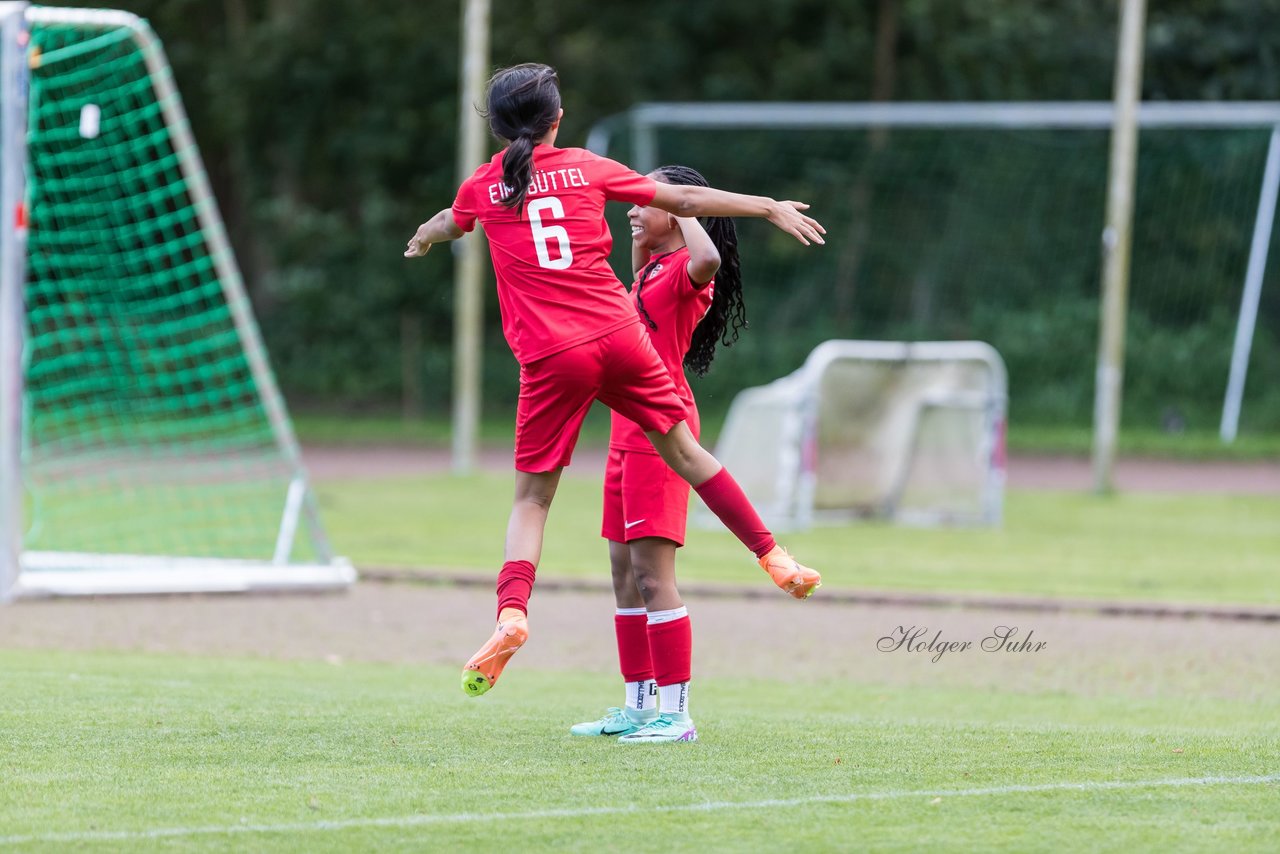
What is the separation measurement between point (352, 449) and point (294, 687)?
17495 mm

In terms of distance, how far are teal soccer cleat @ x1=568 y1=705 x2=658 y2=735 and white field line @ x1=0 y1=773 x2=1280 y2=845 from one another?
123 centimetres

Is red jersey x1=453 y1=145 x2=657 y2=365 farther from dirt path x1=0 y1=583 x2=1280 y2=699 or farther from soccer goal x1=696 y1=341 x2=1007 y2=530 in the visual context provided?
soccer goal x1=696 y1=341 x2=1007 y2=530

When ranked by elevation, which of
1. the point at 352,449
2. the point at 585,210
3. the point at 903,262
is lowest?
the point at 352,449

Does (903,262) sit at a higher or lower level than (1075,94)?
lower

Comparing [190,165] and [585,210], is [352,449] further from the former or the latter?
[585,210]

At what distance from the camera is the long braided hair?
623 centimetres

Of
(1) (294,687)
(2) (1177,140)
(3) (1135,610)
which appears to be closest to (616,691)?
(1) (294,687)

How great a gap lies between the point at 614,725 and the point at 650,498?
822 mm

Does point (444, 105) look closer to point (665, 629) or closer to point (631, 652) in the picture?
point (631, 652)

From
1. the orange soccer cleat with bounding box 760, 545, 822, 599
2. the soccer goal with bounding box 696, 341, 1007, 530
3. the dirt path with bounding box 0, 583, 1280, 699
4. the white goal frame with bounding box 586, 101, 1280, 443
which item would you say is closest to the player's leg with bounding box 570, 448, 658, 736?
the orange soccer cleat with bounding box 760, 545, 822, 599

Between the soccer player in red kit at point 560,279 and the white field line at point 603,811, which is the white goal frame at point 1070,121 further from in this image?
the white field line at point 603,811

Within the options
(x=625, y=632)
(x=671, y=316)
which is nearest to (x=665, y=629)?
(x=625, y=632)

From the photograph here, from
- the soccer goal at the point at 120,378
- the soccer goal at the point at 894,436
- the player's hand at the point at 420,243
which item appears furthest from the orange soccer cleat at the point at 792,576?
the soccer goal at the point at 894,436

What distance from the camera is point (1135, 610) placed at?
1088 centimetres
